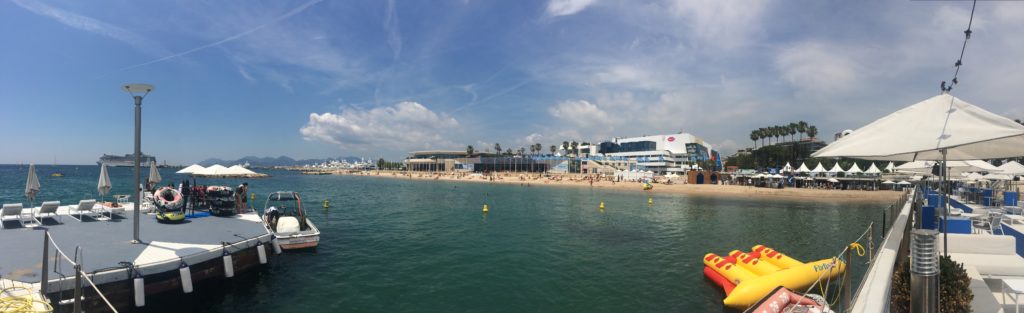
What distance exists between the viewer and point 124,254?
496 inches

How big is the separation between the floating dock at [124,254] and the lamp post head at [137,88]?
191 inches

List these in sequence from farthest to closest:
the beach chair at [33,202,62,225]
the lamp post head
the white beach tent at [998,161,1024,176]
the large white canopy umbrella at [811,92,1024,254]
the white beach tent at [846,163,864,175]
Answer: the white beach tent at [846,163,864,175], the white beach tent at [998,161,1024,176], the beach chair at [33,202,62,225], the lamp post head, the large white canopy umbrella at [811,92,1024,254]

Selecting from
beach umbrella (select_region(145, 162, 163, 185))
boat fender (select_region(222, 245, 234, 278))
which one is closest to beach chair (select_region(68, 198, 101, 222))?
beach umbrella (select_region(145, 162, 163, 185))

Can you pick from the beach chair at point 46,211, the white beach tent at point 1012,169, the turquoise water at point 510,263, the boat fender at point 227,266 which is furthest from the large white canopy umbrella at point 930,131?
the beach chair at point 46,211

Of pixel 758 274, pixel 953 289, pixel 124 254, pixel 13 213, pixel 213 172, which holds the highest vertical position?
pixel 213 172

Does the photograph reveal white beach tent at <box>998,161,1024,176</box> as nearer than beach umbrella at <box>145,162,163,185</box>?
No

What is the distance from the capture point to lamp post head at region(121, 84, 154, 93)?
520 inches

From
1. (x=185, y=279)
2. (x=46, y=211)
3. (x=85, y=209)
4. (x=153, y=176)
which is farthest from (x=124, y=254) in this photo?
(x=153, y=176)

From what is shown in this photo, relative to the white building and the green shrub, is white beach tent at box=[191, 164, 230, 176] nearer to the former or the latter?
the green shrub

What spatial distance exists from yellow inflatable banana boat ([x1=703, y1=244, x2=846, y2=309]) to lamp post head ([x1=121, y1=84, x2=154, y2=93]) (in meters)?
19.0

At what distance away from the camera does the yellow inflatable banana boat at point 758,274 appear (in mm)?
13273

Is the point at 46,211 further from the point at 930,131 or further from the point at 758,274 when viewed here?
the point at 758,274

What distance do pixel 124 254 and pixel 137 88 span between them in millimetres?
4999

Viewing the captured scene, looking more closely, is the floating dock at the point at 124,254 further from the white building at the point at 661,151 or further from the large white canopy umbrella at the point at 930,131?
the white building at the point at 661,151
